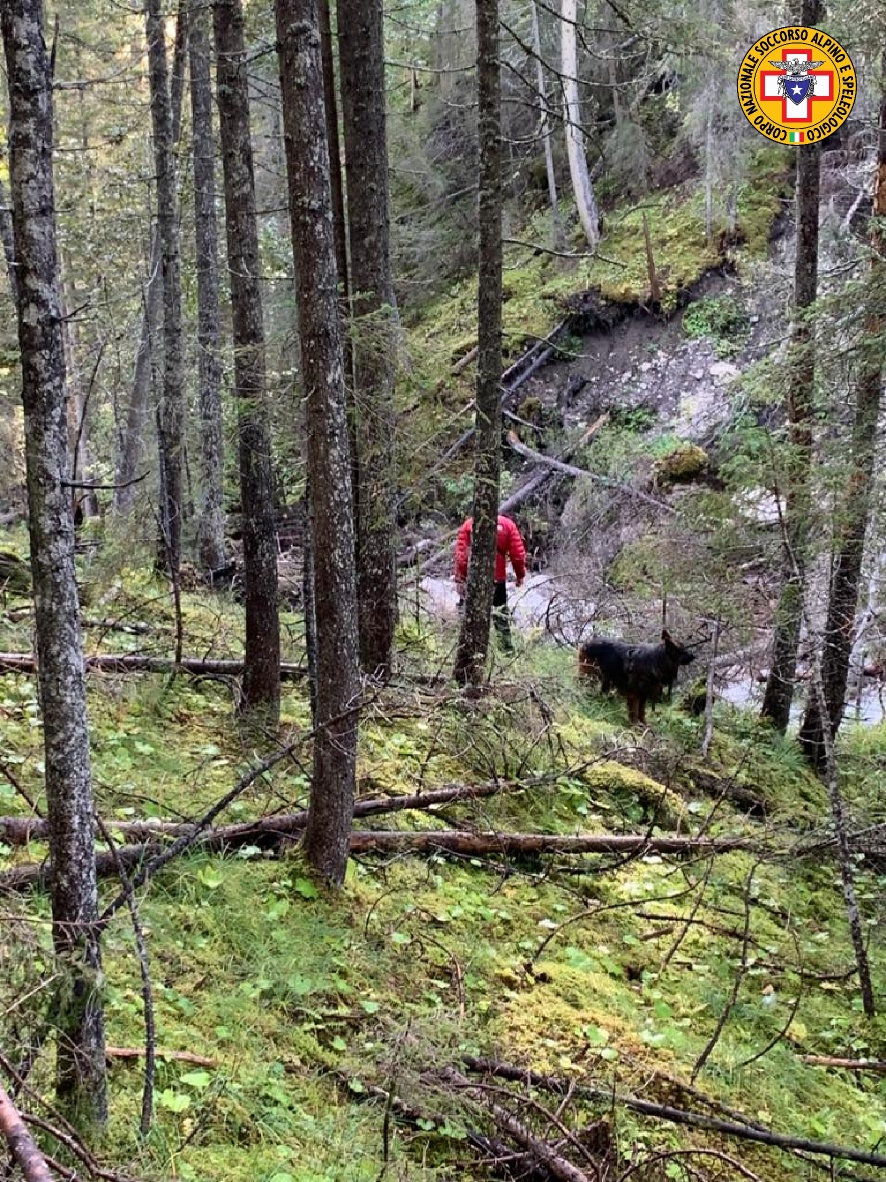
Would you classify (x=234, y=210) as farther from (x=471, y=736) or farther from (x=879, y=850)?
(x=879, y=850)

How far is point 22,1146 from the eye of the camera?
1.91 meters

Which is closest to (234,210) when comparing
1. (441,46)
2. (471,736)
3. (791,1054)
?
(471,736)

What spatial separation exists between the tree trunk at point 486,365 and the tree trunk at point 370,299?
782mm

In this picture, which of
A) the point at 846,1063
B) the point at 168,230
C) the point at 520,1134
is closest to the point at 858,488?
the point at 846,1063

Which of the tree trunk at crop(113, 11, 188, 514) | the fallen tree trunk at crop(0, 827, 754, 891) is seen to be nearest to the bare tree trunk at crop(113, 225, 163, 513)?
the tree trunk at crop(113, 11, 188, 514)

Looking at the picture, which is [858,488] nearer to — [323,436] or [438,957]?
[323,436]

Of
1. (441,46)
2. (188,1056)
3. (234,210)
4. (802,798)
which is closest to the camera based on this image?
(188,1056)

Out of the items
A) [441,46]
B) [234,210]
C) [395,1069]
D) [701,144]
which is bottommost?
[395,1069]

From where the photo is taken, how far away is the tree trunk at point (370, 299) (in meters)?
7.09

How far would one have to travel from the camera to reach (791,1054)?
16.8 ft

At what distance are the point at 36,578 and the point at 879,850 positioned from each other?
7.10m

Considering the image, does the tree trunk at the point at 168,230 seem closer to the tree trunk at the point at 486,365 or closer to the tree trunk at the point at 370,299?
the tree trunk at the point at 370,299

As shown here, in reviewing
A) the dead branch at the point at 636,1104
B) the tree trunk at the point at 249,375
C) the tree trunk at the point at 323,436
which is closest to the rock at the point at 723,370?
the tree trunk at the point at 249,375

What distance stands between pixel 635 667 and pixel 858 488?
3124mm
